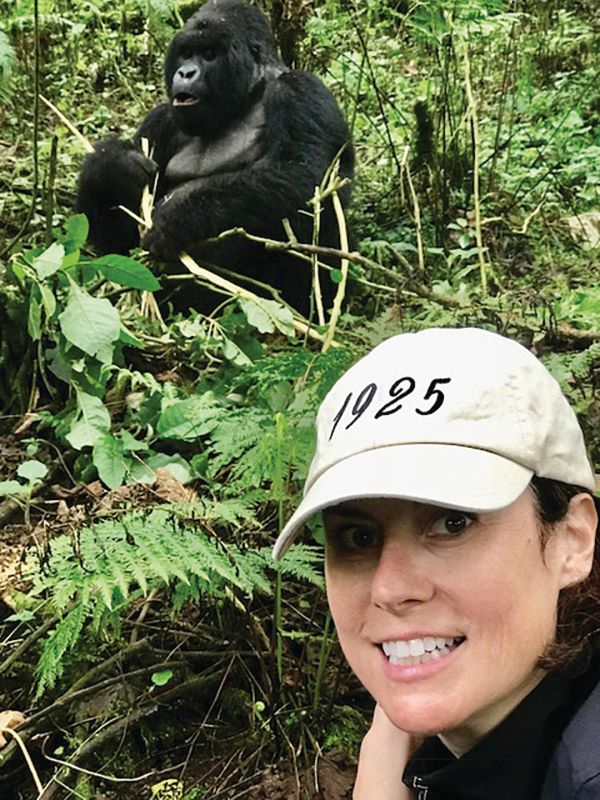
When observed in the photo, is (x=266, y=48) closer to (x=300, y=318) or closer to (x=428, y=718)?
(x=300, y=318)

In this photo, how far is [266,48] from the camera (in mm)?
4578

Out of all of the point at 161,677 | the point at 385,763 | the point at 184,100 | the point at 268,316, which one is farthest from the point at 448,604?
the point at 184,100

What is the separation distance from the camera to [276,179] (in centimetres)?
404

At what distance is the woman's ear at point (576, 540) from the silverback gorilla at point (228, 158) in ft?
9.27

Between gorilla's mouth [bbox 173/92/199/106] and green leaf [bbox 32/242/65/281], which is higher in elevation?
gorilla's mouth [bbox 173/92/199/106]

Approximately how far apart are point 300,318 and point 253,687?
66.0 inches

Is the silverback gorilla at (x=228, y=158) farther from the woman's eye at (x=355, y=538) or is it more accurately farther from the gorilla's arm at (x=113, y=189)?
the woman's eye at (x=355, y=538)

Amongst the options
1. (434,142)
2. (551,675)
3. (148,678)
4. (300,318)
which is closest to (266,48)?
(434,142)

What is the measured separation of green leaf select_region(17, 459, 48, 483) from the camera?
2.39m

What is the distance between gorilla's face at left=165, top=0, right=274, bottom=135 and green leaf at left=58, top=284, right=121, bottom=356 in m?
2.10

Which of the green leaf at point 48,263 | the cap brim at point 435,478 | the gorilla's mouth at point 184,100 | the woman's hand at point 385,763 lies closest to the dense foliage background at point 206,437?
the green leaf at point 48,263

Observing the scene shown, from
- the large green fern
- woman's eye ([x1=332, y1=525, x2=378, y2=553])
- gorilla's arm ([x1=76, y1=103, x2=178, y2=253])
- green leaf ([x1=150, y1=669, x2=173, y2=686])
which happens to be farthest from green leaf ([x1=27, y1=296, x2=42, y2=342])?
woman's eye ([x1=332, y1=525, x2=378, y2=553])

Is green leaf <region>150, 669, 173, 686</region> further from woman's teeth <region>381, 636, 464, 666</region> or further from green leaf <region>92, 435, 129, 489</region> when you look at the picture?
woman's teeth <region>381, 636, 464, 666</region>

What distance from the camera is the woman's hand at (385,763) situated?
1.30 m
